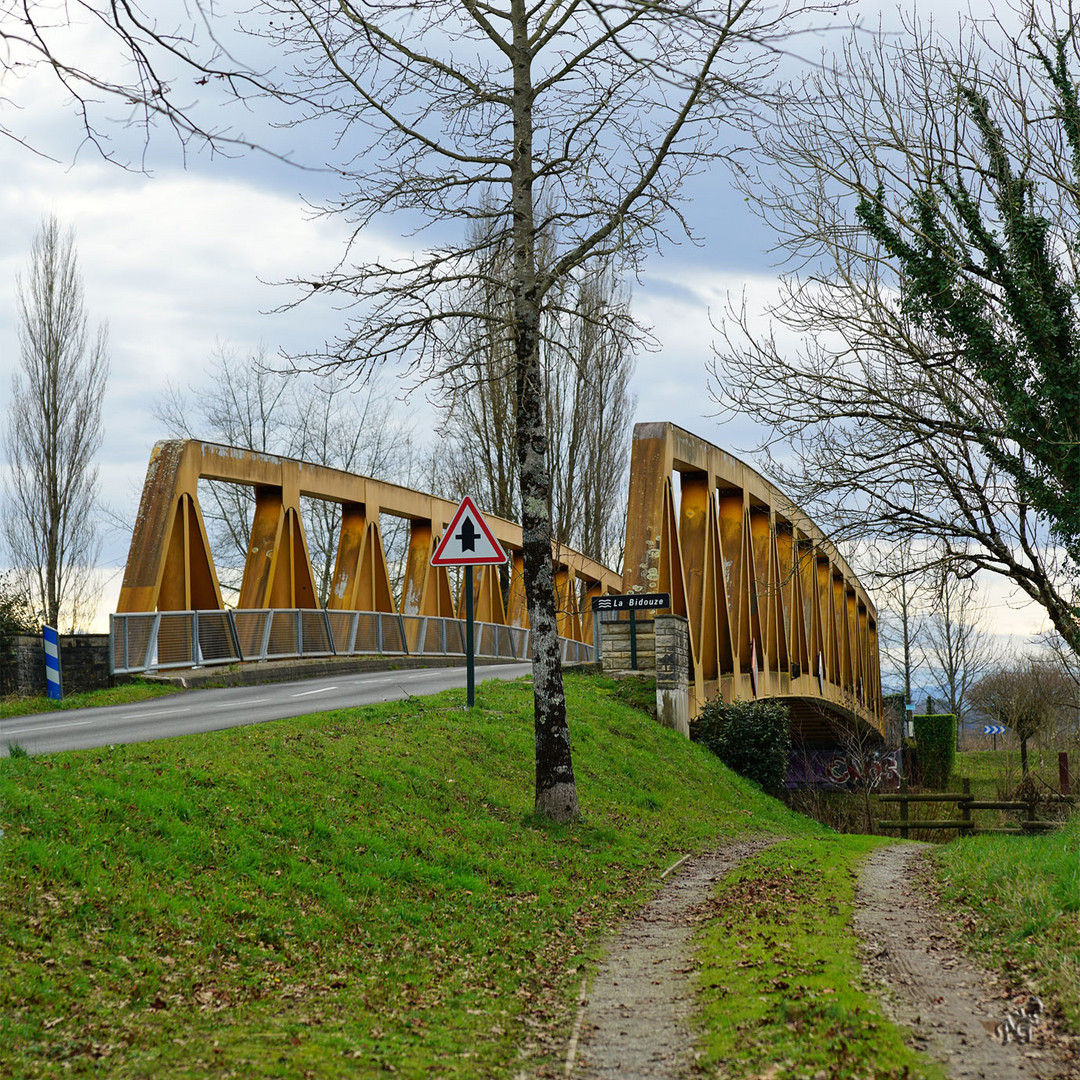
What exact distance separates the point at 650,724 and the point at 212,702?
738 cm

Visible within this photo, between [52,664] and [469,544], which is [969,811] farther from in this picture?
[52,664]

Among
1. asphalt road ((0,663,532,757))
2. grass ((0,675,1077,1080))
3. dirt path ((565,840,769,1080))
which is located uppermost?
asphalt road ((0,663,532,757))

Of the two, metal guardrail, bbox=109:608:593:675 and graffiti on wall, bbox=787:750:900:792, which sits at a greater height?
metal guardrail, bbox=109:608:593:675

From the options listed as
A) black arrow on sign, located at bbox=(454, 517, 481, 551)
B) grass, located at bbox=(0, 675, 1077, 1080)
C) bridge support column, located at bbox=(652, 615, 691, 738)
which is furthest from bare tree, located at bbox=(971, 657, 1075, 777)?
grass, located at bbox=(0, 675, 1077, 1080)

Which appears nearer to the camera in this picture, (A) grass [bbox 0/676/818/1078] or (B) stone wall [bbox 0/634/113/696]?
(A) grass [bbox 0/676/818/1078]

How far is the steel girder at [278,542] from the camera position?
71.7 ft

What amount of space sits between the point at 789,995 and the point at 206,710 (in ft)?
39.5

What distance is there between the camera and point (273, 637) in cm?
2456

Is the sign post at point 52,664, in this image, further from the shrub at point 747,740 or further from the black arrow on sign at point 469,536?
the shrub at point 747,740

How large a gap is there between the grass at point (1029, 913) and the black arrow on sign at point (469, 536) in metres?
6.76

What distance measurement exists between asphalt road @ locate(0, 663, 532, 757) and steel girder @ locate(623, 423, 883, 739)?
13.6 feet

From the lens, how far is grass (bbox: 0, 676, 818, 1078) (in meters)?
5.10

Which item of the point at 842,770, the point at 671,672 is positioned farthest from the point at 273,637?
the point at 842,770

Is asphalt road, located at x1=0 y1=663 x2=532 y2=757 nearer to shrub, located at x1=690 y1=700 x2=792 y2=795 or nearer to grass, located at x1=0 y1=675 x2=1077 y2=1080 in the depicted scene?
grass, located at x1=0 y1=675 x2=1077 y2=1080
